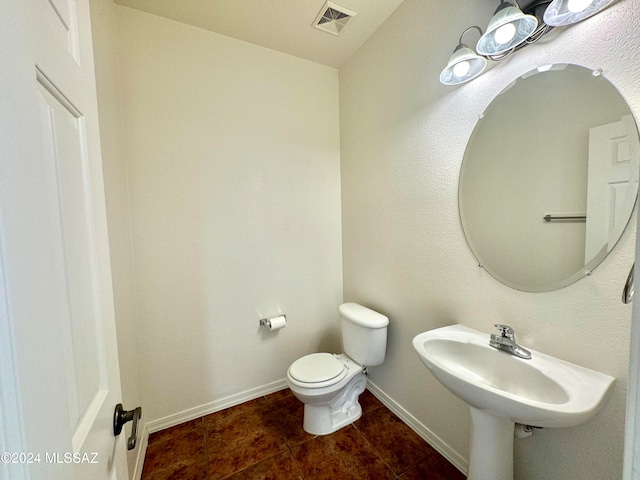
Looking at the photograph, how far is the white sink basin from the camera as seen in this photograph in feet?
2.40

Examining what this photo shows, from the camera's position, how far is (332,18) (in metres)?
1.54

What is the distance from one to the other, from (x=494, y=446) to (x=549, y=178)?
1083 millimetres

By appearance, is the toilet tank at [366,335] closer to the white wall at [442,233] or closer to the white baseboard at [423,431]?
the white wall at [442,233]

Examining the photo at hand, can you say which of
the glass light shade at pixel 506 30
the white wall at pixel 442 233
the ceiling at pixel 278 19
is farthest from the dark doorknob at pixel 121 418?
the ceiling at pixel 278 19

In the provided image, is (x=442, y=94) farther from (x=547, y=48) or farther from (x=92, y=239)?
(x=92, y=239)

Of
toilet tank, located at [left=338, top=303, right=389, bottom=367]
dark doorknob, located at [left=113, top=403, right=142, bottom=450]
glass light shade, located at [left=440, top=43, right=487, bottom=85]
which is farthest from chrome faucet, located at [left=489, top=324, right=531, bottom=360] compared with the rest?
dark doorknob, located at [left=113, top=403, right=142, bottom=450]

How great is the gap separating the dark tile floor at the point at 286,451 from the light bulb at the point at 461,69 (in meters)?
1.99

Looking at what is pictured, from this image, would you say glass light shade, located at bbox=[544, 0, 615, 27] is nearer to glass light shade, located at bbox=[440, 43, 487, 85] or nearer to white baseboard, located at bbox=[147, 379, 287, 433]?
glass light shade, located at bbox=[440, 43, 487, 85]

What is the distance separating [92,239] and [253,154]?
134 cm

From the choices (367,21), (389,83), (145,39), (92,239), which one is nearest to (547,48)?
(389,83)

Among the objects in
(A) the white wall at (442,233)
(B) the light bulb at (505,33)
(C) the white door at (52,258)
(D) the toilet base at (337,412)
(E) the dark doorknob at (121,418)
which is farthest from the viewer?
(D) the toilet base at (337,412)

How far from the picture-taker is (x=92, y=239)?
61 cm

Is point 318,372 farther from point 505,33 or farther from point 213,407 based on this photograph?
point 505,33

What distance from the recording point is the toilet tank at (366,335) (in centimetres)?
161
